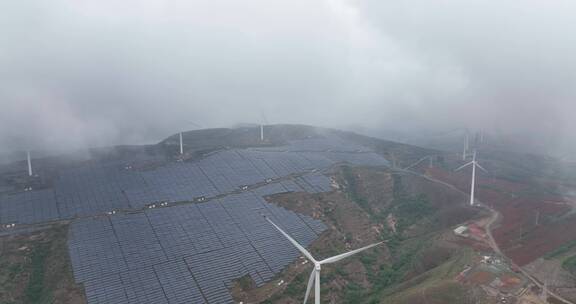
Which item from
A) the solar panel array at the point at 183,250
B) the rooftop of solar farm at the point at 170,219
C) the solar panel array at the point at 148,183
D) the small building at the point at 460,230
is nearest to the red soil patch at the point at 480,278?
the small building at the point at 460,230

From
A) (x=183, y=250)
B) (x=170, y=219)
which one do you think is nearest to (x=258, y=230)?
(x=183, y=250)

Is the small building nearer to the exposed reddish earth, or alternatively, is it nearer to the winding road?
the winding road

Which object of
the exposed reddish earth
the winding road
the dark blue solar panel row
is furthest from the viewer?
the dark blue solar panel row

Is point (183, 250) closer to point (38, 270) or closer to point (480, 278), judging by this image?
point (38, 270)

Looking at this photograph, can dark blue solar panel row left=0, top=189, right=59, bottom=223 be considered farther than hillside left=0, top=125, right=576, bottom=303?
Yes

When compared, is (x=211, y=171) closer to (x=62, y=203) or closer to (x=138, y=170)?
(x=138, y=170)

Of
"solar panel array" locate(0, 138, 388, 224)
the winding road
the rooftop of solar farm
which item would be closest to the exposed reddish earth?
the winding road
